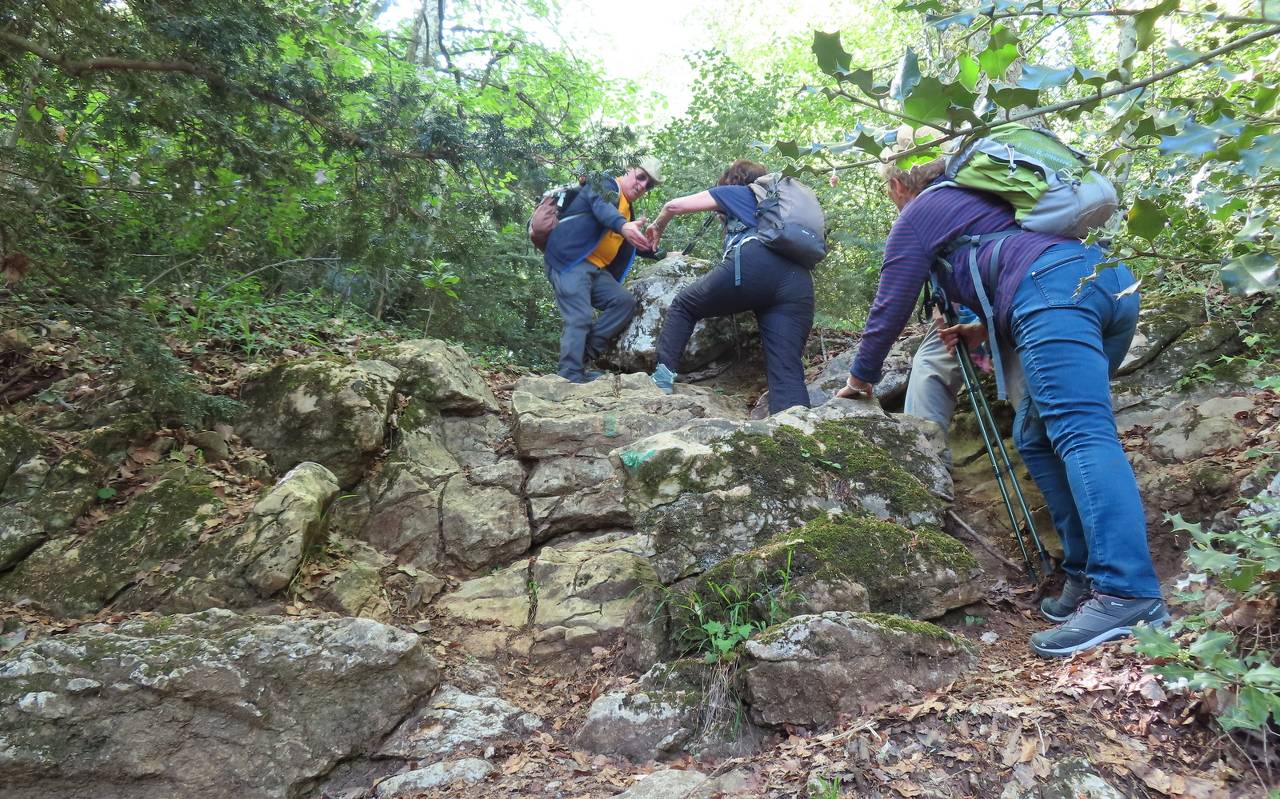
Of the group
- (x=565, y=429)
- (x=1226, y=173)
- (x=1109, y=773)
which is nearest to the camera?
(x=1226, y=173)

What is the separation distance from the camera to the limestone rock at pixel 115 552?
3848mm

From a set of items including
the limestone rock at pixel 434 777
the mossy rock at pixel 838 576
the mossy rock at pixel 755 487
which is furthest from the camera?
the mossy rock at pixel 755 487

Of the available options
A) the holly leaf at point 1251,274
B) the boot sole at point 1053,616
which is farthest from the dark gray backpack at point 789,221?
the holly leaf at point 1251,274

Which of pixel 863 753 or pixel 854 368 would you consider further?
pixel 854 368

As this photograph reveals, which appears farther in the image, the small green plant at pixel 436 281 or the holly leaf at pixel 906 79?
the small green plant at pixel 436 281

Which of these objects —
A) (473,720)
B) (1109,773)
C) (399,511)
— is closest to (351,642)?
(473,720)

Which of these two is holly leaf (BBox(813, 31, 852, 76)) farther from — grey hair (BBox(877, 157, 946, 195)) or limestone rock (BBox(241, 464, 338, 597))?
limestone rock (BBox(241, 464, 338, 597))

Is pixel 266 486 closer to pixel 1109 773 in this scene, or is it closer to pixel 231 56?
pixel 231 56

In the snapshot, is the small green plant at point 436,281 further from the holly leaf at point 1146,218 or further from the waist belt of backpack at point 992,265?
the holly leaf at point 1146,218

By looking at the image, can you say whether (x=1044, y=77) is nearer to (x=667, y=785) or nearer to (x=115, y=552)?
(x=667, y=785)

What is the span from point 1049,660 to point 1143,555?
543mm

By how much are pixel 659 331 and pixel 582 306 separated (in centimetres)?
98

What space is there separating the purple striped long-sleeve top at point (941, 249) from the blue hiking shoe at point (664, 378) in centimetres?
251

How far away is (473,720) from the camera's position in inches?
125
